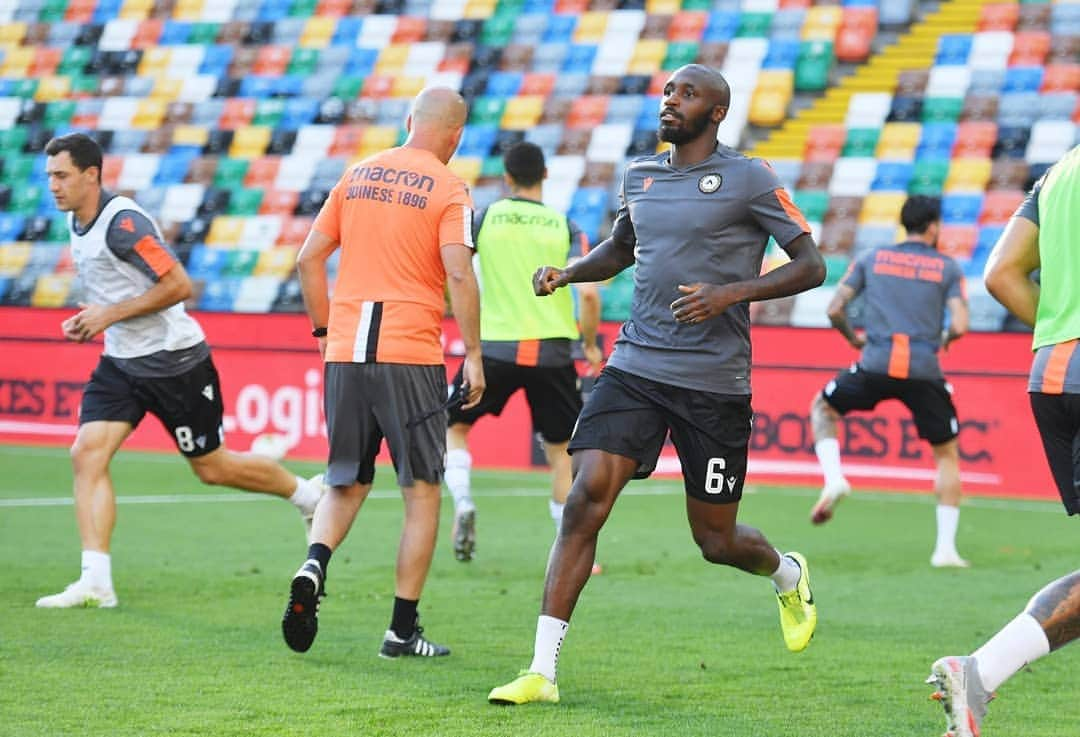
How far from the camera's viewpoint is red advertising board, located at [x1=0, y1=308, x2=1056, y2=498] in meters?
15.1

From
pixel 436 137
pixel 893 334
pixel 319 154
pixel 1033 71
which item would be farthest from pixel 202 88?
pixel 436 137

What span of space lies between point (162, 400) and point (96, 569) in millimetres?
832

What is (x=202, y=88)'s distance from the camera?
25.5 m

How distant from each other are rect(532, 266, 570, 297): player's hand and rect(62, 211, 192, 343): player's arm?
2309 millimetres

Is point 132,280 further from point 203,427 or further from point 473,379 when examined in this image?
point 473,379

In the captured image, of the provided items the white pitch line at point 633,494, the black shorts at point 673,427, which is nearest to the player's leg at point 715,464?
the black shorts at point 673,427

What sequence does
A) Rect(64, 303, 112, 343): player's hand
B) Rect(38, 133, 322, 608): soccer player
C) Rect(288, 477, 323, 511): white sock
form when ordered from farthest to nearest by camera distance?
Rect(288, 477, 323, 511): white sock
Rect(38, 133, 322, 608): soccer player
Rect(64, 303, 112, 343): player's hand

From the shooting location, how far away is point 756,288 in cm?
600

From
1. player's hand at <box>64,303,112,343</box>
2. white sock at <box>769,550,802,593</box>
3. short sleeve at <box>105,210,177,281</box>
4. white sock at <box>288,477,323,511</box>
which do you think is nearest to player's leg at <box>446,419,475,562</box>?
white sock at <box>288,477,323,511</box>

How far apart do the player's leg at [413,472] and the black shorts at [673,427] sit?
0.82 meters

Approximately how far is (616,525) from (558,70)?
11587mm

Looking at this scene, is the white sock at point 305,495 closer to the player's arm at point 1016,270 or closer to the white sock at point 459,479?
the white sock at point 459,479

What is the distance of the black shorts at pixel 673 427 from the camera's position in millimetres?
6281

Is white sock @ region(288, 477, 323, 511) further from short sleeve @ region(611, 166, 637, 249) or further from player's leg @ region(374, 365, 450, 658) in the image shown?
Answer: short sleeve @ region(611, 166, 637, 249)
